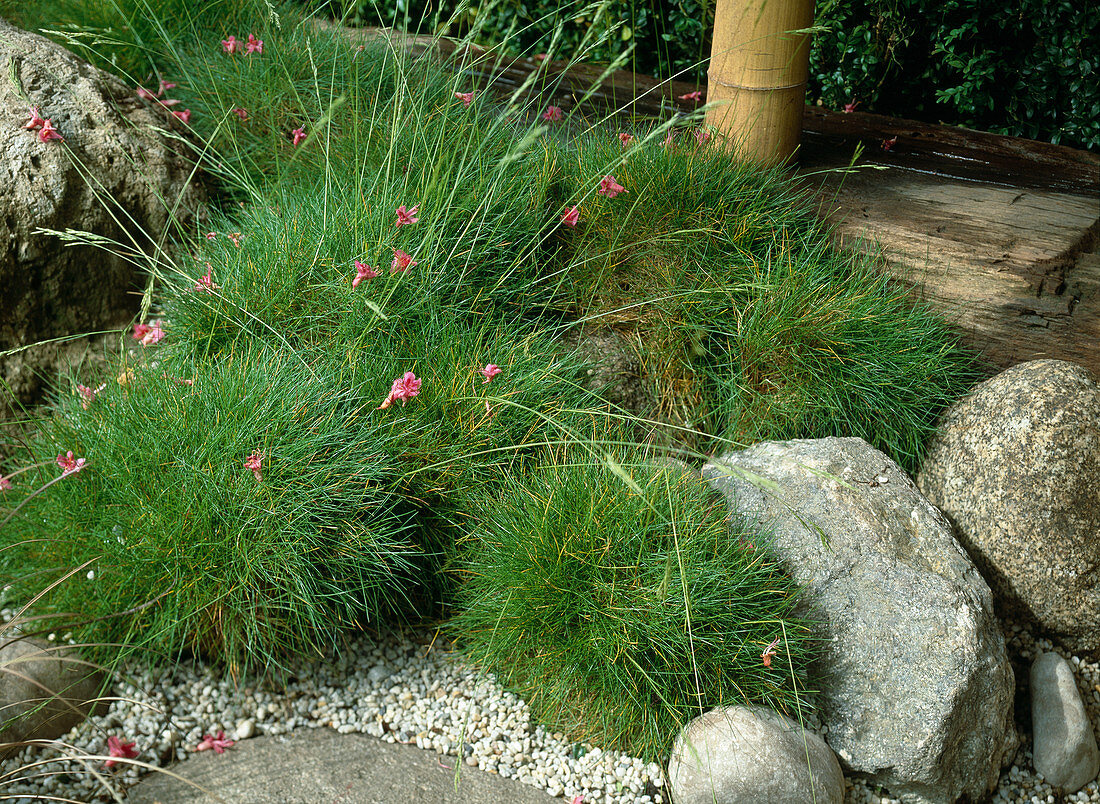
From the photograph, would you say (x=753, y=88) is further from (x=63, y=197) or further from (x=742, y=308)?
(x=63, y=197)

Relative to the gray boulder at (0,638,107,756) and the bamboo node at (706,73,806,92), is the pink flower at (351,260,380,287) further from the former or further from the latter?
the bamboo node at (706,73,806,92)

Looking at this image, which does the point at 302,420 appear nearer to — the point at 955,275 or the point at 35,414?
the point at 35,414

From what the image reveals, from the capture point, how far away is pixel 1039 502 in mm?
2836

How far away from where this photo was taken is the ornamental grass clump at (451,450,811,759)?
90.0 inches

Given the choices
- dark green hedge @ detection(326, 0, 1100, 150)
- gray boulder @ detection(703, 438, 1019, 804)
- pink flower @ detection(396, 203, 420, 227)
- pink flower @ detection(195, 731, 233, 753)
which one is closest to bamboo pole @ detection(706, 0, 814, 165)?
dark green hedge @ detection(326, 0, 1100, 150)

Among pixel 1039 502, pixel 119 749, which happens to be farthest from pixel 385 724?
pixel 1039 502

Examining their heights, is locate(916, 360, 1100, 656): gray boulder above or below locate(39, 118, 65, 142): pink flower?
below

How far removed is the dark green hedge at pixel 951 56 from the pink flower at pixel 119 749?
3717 millimetres

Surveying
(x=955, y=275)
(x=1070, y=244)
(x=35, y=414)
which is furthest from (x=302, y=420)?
(x=1070, y=244)

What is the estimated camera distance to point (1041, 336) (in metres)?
3.26

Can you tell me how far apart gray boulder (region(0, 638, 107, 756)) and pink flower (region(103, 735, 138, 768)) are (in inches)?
4.3

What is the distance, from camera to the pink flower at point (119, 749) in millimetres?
2055

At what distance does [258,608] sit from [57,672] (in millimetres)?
525

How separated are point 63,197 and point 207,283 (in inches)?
36.1
